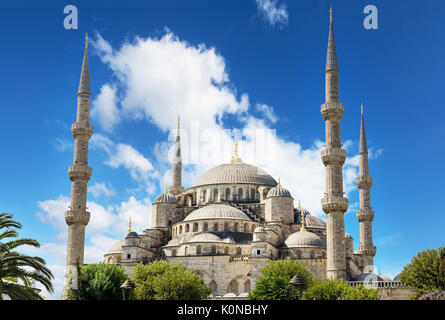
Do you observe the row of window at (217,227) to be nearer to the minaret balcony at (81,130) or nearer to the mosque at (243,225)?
the mosque at (243,225)

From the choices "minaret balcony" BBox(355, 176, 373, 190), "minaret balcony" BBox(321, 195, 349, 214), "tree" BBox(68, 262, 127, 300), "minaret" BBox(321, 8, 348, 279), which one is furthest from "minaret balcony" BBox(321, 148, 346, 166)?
"tree" BBox(68, 262, 127, 300)

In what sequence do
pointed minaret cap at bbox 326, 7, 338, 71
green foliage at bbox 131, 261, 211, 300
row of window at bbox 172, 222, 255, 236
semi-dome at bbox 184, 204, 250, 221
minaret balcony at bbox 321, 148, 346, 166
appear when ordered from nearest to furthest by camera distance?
green foliage at bbox 131, 261, 211, 300
minaret balcony at bbox 321, 148, 346, 166
pointed minaret cap at bbox 326, 7, 338, 71
row of window at bbox 172, 222, 255, 236
semi-dome at bbox 184, 204, 250, 221

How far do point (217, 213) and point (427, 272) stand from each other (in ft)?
A: 60.2

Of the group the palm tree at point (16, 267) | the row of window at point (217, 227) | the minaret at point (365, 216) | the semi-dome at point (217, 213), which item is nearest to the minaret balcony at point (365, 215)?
the minaret at point (365, 216)

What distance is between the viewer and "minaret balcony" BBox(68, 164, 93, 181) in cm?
3869

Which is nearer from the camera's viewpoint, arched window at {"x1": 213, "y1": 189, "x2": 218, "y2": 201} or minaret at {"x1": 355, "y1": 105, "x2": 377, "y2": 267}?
minaret at {"x1": 355, "y1": 105, "x2": 377, "y2": 267}

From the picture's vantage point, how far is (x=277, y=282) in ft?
104

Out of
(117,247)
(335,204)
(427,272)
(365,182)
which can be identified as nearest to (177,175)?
(117,247)

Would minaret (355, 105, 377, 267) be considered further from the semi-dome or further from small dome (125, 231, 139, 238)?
small dome (125, 231, 139, 238)

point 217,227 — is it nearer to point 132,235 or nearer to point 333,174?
point 132,235

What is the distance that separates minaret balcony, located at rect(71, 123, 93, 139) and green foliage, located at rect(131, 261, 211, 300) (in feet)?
34.2

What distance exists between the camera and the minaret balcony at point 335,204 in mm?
34719

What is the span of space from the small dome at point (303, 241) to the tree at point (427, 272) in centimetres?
1088
